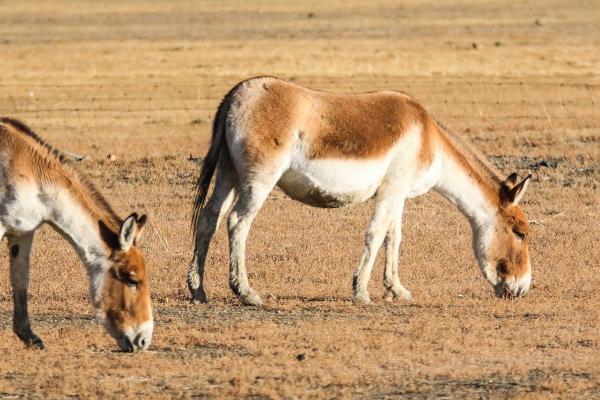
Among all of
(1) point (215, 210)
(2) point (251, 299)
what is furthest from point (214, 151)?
(2) point (251, 299)

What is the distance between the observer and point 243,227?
1195 centimetres

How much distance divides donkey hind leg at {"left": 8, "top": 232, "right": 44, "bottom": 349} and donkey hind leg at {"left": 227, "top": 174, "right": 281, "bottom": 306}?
7.76 feet

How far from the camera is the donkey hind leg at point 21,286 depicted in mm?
9805

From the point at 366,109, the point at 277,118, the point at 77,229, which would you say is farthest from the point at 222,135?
the point at 77,229

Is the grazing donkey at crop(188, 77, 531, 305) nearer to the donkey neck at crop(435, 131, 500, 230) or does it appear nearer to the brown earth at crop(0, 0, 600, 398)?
the donkey neck at crop(435, 131, 500, 230)

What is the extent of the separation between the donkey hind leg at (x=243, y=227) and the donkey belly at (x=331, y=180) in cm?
22

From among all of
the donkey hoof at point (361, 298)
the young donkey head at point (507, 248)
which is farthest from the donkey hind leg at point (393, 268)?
the young donkey head at point (507, 248)

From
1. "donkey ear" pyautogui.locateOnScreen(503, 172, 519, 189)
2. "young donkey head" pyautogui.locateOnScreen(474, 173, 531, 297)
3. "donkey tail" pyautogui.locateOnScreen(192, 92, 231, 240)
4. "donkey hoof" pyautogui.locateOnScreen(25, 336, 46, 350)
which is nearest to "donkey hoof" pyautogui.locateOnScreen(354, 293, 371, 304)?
"young donkey head" pyautogui.locateOnScreen(474, 173, 531, 297)

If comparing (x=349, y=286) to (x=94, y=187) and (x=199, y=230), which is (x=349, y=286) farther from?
(x=94, y=187)

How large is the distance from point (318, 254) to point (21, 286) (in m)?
4.88

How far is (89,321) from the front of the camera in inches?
430

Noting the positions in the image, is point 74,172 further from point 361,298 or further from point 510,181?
point 510,181

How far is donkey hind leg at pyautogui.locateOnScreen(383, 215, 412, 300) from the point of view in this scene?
12242 mm

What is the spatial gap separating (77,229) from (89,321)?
1.72 metres
